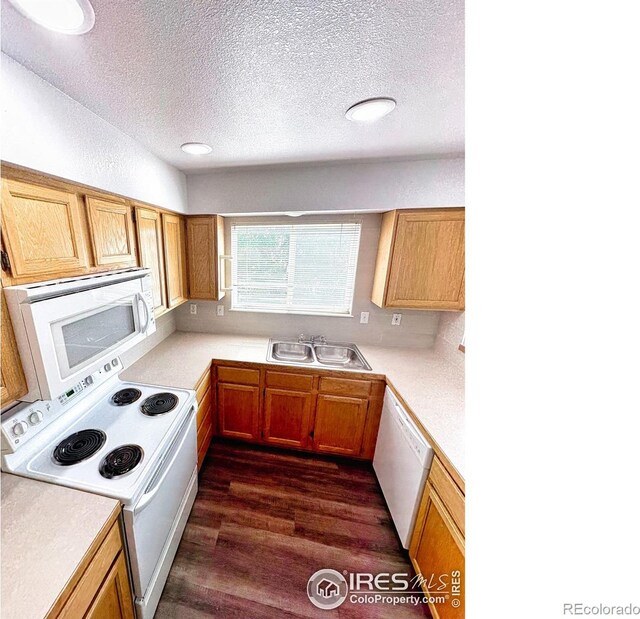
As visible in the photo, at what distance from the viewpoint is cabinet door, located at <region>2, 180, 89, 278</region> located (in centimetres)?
82

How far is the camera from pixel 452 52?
766mm

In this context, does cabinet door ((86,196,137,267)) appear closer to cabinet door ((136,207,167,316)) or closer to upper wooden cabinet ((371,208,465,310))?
cabinet door ((136,207,167,316))

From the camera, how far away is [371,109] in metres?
1.06

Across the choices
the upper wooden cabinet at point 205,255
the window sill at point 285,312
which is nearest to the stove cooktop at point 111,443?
the upper wooden cabinet at point 205,255

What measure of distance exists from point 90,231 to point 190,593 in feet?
6.14

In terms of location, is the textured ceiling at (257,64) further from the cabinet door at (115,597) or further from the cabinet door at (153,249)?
the cabinet door at (115,597)

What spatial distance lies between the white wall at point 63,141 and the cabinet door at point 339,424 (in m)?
A: 1.86

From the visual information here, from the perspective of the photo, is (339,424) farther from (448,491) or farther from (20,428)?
(20,428)

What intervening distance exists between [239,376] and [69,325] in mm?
1136

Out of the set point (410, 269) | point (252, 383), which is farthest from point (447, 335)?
point (252, 383)

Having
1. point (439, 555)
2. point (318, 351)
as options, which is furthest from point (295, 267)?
point (439, 555)

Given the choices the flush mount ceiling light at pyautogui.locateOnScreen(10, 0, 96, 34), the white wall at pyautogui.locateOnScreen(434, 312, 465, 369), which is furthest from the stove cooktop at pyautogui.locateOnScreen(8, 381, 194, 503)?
the white wall at pyautogui.locateOnScreen(434, 312, 465, 369)

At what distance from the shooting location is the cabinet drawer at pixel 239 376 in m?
1.91
